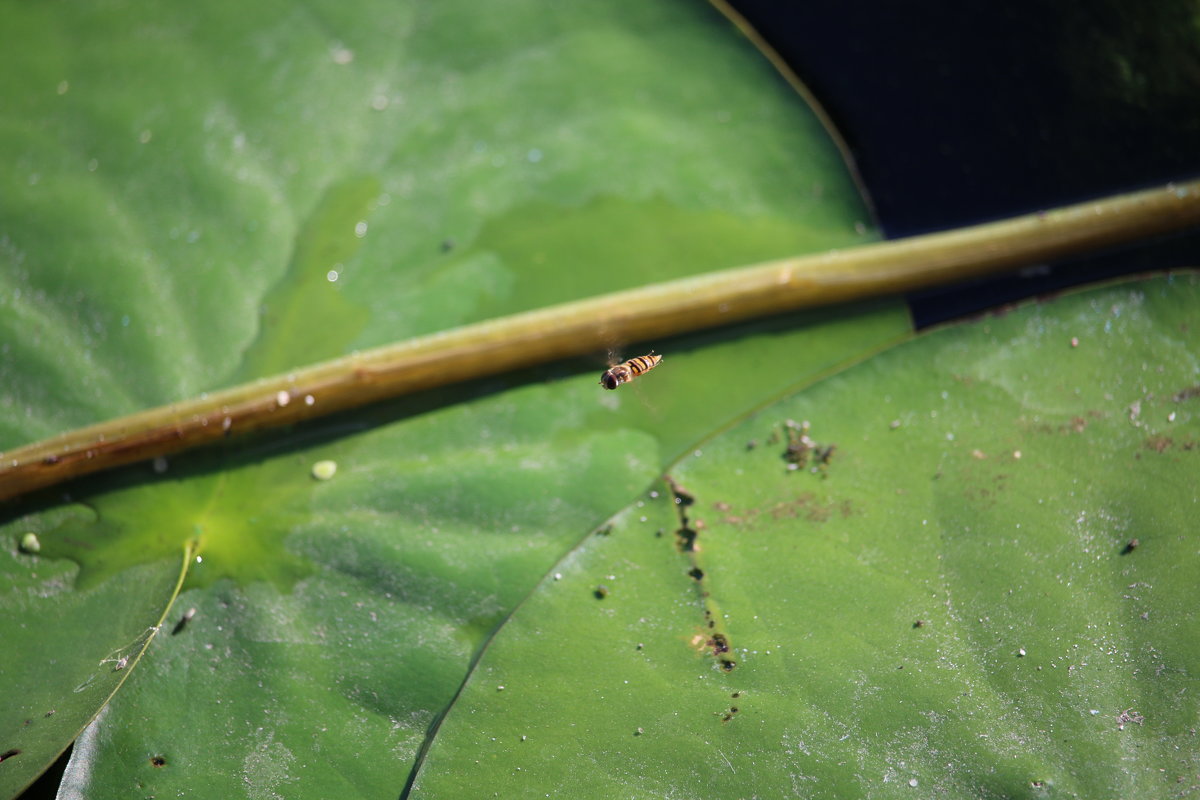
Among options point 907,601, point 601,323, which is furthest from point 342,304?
point 907,601

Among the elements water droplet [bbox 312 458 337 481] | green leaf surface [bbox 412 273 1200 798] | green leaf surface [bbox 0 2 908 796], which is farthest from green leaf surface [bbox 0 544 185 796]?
green leaf surface [bbox 412 273 1200 798]

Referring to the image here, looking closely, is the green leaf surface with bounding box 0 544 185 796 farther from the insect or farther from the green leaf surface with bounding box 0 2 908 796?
→ the insect

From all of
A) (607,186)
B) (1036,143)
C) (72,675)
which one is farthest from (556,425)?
(1036,143)

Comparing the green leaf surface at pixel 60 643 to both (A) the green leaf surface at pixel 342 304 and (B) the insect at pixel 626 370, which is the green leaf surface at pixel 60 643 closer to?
(A) the green leaf surface at pixel 342 304

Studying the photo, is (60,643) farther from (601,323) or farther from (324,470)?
(601,323)

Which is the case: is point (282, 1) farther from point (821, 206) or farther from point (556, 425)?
point (821, 206)

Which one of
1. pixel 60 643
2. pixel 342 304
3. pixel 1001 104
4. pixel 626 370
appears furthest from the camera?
pixel 1001 104
